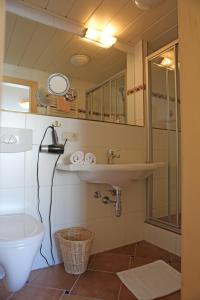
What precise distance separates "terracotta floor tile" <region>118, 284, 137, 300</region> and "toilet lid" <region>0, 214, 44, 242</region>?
596mm

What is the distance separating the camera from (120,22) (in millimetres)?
1857

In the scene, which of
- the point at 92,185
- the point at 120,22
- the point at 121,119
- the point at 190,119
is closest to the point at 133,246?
the point at 92,185

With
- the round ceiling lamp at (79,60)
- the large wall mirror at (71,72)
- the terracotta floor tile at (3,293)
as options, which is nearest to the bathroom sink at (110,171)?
the large wall mirror at (71,72)

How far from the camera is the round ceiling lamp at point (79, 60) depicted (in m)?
1.95

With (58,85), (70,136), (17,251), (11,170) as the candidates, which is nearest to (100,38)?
(58,85)

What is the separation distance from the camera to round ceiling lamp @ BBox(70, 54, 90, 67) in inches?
76.9

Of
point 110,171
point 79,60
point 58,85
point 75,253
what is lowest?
point 75,253

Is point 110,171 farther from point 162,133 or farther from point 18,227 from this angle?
point 162,133

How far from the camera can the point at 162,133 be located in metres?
2.04

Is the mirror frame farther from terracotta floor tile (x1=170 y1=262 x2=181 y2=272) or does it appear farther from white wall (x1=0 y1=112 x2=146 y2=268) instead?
terracotta floor tile (x1=170 y1=262 x2=181 y2=272)

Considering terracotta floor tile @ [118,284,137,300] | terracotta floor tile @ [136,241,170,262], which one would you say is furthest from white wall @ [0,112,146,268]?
terracotta floor tile @ [118,284,137,300]

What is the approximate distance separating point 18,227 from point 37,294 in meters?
A: 0.42

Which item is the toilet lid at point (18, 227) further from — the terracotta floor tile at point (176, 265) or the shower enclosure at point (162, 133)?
the shower enclosure at point (162, 133)

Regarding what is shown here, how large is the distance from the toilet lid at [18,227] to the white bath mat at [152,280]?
0.67 metres
